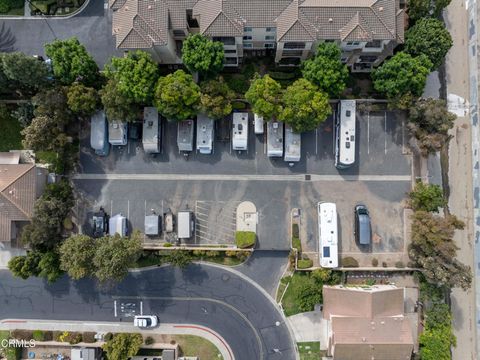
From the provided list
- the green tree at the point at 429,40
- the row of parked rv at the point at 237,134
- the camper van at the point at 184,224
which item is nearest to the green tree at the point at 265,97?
the row of parked rv at the point at 237,134

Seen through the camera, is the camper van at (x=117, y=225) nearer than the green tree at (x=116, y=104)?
No

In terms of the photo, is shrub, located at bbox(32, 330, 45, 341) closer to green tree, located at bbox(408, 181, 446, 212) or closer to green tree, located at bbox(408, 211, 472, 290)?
green tree, located at bbox(408, 211, 472, 290)

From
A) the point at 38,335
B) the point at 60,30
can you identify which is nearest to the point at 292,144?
the point at 60,30

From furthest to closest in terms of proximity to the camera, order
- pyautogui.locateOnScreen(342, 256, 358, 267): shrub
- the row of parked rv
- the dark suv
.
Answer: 1. pyautogui.locateOnScreen(342, 256, 358, 267): shrub
2. the row of parked rv
3. the dark suv

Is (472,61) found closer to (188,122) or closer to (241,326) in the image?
(188,122)

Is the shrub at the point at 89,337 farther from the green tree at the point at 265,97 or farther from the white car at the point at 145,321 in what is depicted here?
the green tree at the point at 265,97

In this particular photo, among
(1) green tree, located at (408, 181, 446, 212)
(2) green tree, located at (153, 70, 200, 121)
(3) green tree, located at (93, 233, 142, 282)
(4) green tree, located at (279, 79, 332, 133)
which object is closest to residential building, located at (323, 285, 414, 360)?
(1) green tree, located at (408, 181, 446, 212)

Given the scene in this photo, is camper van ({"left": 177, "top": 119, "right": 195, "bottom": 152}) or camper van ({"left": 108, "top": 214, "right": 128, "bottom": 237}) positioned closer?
camper van ({"left": 108, "top": 214, "right": 128, "bottom": 237})
